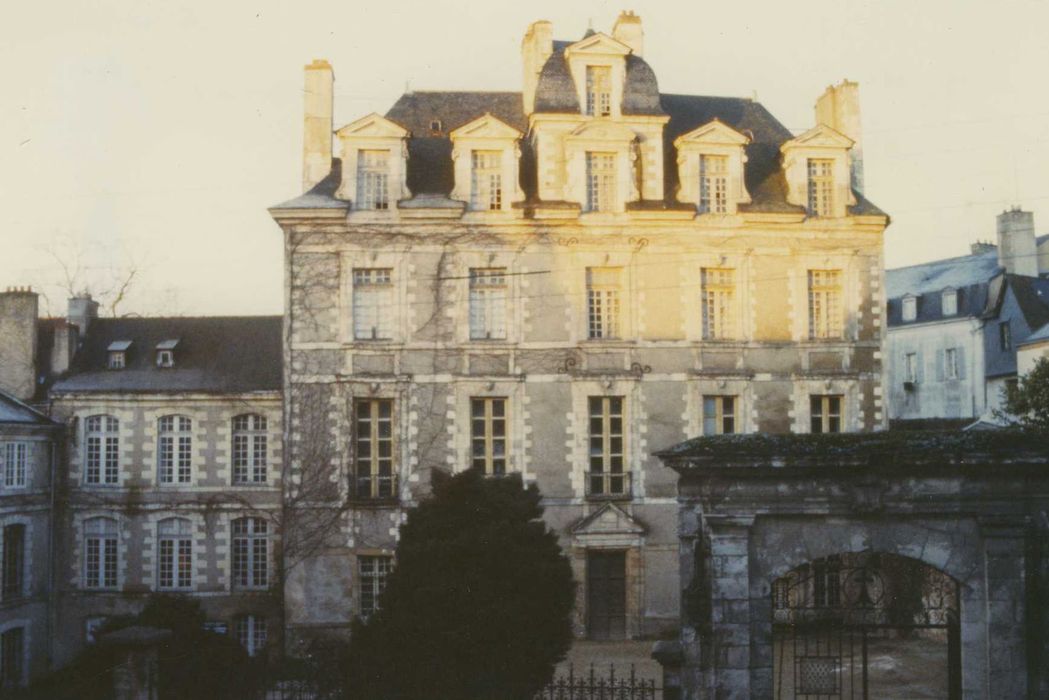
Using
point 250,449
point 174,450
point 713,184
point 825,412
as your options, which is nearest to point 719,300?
point 713,184

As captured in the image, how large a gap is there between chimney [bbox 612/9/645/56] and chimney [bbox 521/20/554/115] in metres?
1.82

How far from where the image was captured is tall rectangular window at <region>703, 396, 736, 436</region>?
88.3 feet

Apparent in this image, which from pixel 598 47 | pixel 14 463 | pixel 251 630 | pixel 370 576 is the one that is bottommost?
pixel 251 630

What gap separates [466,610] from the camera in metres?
13.4

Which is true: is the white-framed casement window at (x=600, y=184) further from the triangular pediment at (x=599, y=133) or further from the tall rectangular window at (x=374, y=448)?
the tall rectangular window at (x=374, y=448)

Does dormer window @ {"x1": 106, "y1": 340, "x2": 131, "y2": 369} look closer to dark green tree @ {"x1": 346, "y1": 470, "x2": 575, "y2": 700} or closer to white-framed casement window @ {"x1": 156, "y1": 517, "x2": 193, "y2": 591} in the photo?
white-framed casement window @ {"x1": 156, "y1": 517, "x2": 193, "y2": 591}

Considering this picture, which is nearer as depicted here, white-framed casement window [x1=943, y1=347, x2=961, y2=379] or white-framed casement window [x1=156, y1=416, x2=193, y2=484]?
white-framed casement window [x1=156, y1=416, x2=193, y2=484]

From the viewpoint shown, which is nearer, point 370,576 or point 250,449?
point 370,576

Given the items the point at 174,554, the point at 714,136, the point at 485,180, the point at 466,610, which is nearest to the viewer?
the point at 466,610

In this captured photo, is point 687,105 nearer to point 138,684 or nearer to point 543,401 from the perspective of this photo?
point 543,401

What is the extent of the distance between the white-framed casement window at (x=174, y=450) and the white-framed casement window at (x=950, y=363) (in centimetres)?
3273

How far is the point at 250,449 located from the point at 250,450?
30 millimetres

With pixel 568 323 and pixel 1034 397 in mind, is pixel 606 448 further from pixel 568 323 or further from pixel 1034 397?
pixel 1034 397

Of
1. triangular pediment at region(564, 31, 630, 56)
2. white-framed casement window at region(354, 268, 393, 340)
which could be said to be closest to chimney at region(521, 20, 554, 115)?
triangular pediment at region(564, 31, 630, 56)
